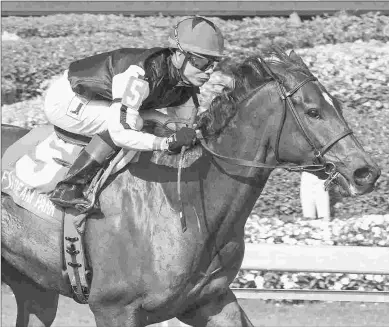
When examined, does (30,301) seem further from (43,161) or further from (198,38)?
(198,38)

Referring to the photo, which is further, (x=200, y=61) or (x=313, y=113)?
(x=200, y=61)

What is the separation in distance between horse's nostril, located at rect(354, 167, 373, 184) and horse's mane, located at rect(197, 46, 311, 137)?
0.57 meters

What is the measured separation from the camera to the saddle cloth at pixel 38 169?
5457 millimetres

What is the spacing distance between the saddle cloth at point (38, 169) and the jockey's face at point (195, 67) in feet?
2.41

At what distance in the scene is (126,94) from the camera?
4945 millimetres

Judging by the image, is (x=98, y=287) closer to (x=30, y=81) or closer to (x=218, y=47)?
(x=218, y=47)

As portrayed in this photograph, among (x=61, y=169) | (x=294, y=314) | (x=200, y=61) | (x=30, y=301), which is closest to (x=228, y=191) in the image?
(x=200, y=61)

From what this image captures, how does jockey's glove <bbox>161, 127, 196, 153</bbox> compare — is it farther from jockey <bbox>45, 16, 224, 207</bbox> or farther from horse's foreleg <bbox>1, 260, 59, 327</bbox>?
horse's foreleg <bbox>1, 260, 59, 327</bbox>

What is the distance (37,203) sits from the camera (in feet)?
18.0

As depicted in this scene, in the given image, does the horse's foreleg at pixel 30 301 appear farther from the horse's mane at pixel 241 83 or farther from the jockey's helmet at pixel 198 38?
the jockey's helmet at pixel 198 38

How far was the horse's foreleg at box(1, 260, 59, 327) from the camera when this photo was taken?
19.5ft

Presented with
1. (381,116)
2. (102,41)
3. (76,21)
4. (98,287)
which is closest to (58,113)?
(98,287)

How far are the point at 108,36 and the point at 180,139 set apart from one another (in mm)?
6157

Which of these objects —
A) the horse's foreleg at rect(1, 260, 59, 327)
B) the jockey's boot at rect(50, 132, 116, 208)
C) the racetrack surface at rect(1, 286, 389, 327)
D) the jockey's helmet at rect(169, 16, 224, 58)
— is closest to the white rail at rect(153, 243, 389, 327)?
the racetrack surface at rect(1, 286, 389, 327)
